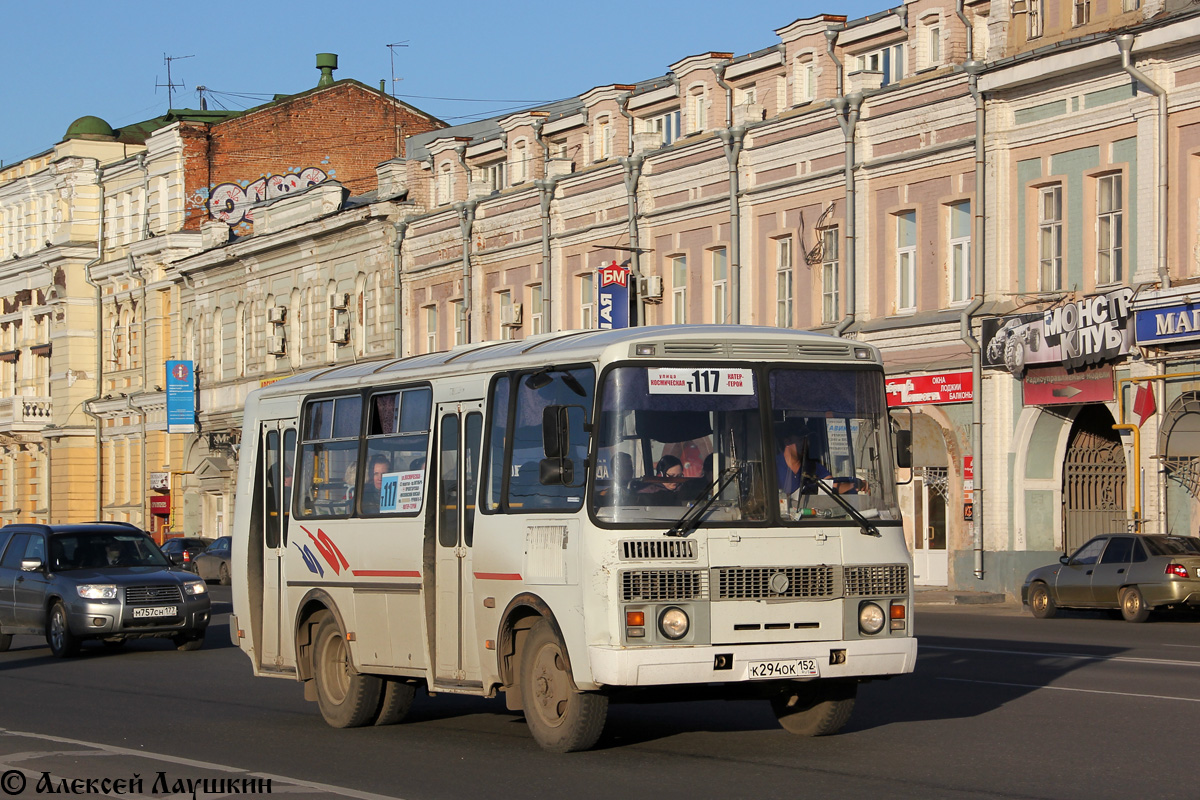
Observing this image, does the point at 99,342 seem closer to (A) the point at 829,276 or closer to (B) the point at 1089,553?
(A) the point at 829,276

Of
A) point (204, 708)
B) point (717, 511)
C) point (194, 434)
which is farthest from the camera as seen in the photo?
point (194, 434)

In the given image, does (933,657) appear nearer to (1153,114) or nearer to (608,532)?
(608,532)

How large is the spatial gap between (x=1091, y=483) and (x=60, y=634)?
18901 mm

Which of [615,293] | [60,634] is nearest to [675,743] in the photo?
[60,634]

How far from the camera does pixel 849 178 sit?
117 feet

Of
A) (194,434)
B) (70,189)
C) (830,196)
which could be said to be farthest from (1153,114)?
(70,189)

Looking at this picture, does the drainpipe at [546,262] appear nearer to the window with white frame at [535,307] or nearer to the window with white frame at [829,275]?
the window with white frame at [535,307]

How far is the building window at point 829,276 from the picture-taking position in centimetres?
3681

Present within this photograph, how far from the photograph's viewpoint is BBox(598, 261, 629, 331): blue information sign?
4097 cm

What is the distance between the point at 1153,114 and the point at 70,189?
1952 inches

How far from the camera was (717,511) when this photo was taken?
11289mm

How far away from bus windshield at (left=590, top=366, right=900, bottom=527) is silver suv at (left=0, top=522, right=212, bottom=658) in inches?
488

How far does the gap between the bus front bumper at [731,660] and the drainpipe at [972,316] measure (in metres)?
21.9

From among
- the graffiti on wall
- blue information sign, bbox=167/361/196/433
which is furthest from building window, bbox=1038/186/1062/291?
blue information sign, bbox=167/361/196/433
